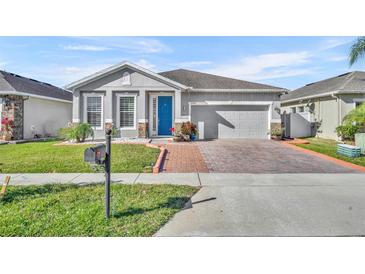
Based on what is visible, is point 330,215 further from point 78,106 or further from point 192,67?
point 192,67

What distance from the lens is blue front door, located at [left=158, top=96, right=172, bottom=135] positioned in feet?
49.7

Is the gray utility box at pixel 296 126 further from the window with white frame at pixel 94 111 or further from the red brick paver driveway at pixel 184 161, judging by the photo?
the window with white frame at pixel 94 111

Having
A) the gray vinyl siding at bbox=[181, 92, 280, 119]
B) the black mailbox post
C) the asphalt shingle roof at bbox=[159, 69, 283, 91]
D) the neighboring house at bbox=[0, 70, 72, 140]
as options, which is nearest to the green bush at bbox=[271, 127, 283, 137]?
the gray vinyl siding at bbox=[181, 92, 280, 119]

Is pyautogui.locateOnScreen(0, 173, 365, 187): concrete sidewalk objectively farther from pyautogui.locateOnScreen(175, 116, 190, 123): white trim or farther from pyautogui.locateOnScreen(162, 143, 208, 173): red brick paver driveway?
pyautogui.locateOnScreen(175, 116, 190, 123): white trim

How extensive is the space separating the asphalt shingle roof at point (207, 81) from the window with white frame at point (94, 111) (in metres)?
5.25

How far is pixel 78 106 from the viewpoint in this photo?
1422 centimetres

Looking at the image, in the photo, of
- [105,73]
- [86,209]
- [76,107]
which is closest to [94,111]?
[76,107]

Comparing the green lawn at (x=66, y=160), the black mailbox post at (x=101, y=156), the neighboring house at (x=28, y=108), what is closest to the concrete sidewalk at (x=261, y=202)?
the green lawn at (x=66, y=160)

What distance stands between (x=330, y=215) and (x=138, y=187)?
388 centimetres

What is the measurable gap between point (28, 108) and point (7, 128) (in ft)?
6.64

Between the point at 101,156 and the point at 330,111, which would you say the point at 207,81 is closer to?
the point at 330,111
